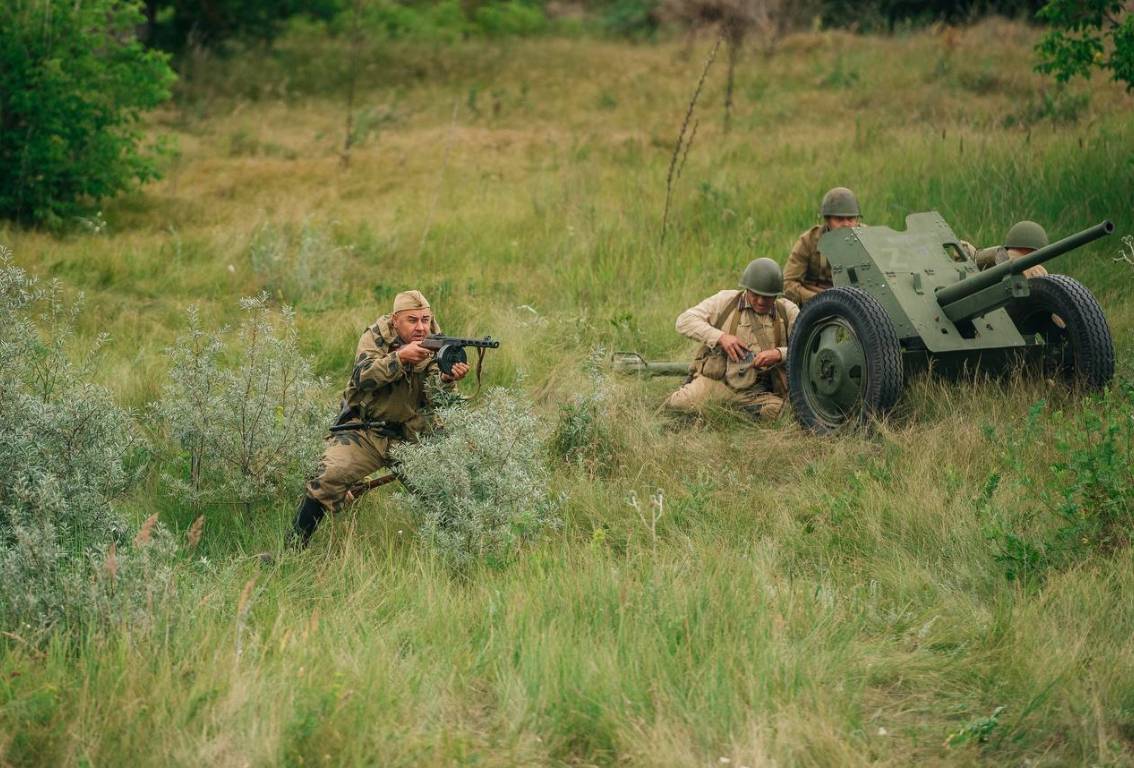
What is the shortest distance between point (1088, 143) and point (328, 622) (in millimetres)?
9005

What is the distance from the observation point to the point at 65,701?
3986mm

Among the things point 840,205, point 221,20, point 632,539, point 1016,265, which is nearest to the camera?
point 632,539

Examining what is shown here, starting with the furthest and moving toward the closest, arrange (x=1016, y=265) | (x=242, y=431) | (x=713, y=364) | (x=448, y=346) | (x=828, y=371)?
(x=713, y=364) → (x=828, y=371) → (x=1016, y=265) → (x=242, y=431) → (x=448, y=346)

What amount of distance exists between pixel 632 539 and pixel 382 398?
4.89 ft

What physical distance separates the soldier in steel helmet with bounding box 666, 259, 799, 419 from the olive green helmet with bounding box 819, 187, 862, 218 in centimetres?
82

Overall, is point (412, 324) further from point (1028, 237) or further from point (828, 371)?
point (1028, 237)

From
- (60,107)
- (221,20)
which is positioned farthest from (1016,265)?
(221,20)

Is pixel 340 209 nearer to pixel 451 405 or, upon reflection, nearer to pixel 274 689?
pixel 451 405

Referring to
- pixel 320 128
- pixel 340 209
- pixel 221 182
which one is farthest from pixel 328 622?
pixel 320 128

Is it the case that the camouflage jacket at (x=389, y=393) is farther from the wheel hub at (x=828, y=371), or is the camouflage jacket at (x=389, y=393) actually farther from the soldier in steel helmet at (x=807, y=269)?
the soldier in steel helmet at (x=807, y=269)

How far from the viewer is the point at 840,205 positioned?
336 inches

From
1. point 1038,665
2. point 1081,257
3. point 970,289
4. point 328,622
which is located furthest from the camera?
point 1081,257

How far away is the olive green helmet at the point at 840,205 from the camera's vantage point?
850cm

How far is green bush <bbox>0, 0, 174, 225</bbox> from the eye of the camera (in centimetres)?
1153
